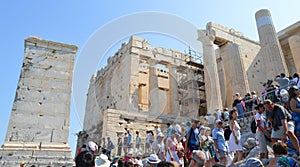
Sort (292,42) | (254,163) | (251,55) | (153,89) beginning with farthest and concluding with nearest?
(153,89) → (251,55) → (292,42) → (254,163)

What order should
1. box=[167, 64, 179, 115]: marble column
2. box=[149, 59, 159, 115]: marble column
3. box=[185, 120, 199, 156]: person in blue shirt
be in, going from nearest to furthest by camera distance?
box=[185, 120, 199, 156]: person in blue shirt, box=[149, 59, 159, 115]: marble column, box=[167, 64, 179, 115]: marble column

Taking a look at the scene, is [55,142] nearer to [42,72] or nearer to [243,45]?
[42,72]

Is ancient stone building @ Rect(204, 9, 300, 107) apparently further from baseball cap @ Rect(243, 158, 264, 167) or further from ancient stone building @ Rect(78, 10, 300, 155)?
baseball cap @ Rect(243, 158, 264, 167)

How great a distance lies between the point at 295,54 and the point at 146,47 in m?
12.6

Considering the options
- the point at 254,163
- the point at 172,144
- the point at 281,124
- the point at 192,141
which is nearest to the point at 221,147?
the point at 192,141

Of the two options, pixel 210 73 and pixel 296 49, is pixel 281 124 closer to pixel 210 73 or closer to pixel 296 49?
pixel 210 73

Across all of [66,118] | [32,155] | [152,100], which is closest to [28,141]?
[32,155]

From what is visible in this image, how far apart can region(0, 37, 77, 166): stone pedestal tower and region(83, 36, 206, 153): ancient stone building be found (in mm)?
10952

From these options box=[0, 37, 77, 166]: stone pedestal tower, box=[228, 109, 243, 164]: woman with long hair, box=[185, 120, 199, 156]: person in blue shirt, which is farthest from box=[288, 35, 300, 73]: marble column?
box=[0, 37, 77, 166]: stone pedestal tower

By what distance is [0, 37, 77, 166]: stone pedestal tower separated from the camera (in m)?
5.66

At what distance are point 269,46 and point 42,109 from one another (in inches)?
534

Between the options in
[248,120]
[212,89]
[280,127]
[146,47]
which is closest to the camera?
[280,127]

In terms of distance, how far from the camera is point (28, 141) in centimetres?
585

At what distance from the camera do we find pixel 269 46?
46.8 ft
